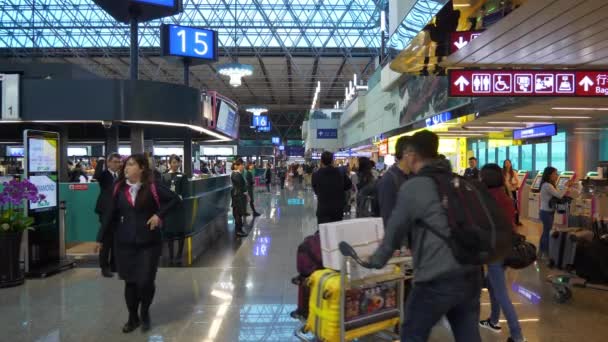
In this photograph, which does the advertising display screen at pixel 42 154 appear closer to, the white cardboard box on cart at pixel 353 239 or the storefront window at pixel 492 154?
the white cardboard box on cart at pixel 353 239

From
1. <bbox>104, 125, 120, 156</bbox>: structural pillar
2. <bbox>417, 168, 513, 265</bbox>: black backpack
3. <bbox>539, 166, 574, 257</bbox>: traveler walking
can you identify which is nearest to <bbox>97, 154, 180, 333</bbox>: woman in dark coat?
<bbox>417, 168, 513, 265</bbox>: black backpack

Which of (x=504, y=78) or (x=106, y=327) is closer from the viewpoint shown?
(x=106, y=327)

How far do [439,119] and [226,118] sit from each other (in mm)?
7000

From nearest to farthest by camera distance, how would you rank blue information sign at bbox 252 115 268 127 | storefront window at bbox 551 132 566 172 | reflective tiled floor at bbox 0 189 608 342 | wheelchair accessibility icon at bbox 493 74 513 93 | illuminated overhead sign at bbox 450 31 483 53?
reflective tiled floor at bbox 0 189 608 342, illuminated overhead sign at bbox 450 31 483 53, wheelchair accessibility icon at bbox 493 74 513 93, storefront window at bbox 551 132 566 172, blue information sign at bbox 252 115 268 127

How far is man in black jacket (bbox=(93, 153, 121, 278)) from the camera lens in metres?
6.43

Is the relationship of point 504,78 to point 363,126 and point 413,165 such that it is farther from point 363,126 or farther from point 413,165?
point 363,126

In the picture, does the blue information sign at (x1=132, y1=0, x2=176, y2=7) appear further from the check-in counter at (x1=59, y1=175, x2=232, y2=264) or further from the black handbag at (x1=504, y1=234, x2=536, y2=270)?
the black handbag at (x1=504, y1=234, x2=536, y2=270)

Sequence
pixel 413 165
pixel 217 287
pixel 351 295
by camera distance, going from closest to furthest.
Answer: pixel 413 165 → pixel 351 295 → pixel 217 287

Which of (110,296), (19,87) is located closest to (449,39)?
(110,296)

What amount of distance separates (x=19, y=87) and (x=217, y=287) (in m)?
6.65

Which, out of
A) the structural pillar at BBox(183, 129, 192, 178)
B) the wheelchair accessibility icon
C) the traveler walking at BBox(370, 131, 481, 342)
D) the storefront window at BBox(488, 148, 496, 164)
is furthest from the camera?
the storefront window at BBox(488, 148, 496, 164)

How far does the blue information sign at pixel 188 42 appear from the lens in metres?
11.9

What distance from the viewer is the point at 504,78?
6719 millimetres

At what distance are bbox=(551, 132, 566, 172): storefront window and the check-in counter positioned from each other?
9005 millimetres
